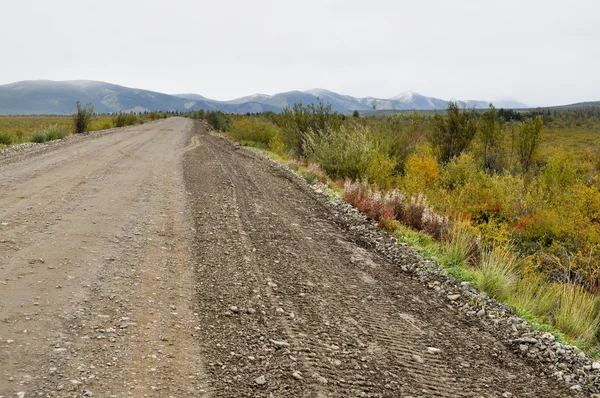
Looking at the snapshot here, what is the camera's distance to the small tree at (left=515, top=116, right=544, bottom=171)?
19.1 meters

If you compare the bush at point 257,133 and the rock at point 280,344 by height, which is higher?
the bush at point 257,133

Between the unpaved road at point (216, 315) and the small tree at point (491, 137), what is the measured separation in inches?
580

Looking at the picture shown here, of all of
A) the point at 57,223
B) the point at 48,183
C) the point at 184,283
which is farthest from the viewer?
the point at 48,183

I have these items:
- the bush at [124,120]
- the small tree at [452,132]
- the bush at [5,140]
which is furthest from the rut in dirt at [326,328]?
the bush at [124,120]

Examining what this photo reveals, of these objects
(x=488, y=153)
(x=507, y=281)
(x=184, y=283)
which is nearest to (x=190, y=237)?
(x=184, y=283)

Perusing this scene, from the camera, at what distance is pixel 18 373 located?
3158 millimetres

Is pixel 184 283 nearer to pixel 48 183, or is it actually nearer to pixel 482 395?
pixel 482 395

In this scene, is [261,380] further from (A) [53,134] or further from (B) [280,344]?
(A) [53,134]

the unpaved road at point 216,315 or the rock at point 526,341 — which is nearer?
the unpaved road at point 216,315

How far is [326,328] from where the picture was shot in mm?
4367

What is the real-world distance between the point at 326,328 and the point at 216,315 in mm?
1156

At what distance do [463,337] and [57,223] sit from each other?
6.24m

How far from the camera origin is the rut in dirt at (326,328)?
3529 millimetres

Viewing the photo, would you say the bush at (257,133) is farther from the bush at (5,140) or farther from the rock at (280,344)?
the rock at (280,344)
